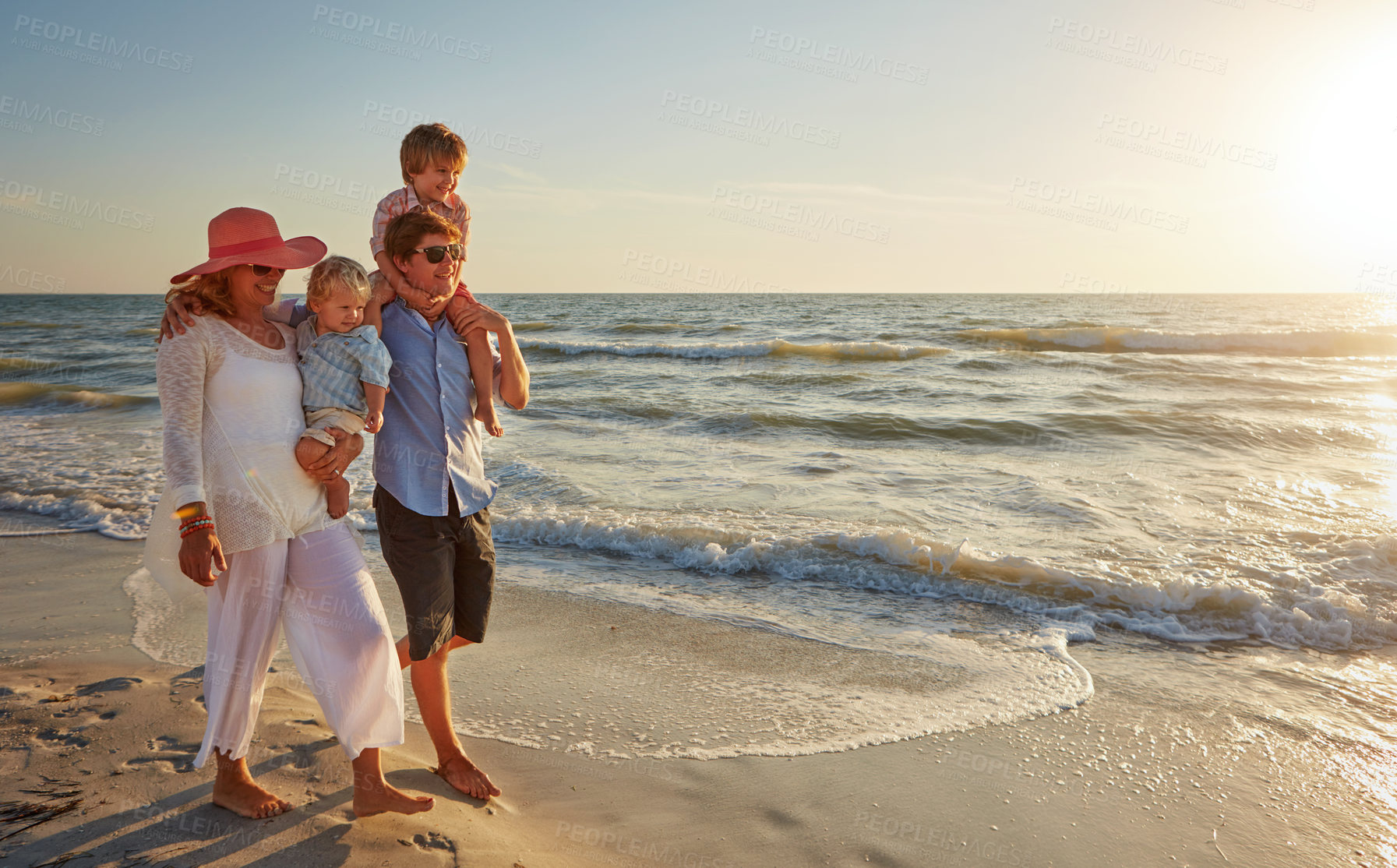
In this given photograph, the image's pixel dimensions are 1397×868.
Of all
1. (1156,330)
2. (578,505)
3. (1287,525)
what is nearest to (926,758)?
(578,505)

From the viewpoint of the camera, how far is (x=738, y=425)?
11.4m

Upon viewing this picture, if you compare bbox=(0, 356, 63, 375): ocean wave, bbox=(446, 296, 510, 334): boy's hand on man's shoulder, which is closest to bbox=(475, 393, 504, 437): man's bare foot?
bbox=(446, 296, 510, 334): boy's hand on man's shoulder

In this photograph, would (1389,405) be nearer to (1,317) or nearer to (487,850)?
(487,850)

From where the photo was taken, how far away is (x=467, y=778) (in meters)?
2.77

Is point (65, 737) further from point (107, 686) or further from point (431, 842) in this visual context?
point (431, 842)

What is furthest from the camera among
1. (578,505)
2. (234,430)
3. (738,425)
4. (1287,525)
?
(738,425)

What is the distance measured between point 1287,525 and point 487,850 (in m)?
7.04

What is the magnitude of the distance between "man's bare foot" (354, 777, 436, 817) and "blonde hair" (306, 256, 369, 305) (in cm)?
153

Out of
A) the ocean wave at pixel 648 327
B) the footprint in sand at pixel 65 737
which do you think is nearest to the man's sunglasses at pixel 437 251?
the footprint in sand at pixel 65 737

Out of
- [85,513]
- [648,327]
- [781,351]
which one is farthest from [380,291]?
[648,327]

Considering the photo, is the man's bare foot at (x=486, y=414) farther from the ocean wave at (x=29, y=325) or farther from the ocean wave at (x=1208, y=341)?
the ocean wave at (x=29, y=325)

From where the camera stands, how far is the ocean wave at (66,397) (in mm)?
13367

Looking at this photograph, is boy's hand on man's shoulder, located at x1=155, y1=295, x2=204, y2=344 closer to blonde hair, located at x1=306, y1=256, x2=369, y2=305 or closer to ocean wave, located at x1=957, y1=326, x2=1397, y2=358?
blonde hair, located at x1=306, y1=256, x2=369, y2=305

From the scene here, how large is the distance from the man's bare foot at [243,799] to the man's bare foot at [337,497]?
2.95 feet
